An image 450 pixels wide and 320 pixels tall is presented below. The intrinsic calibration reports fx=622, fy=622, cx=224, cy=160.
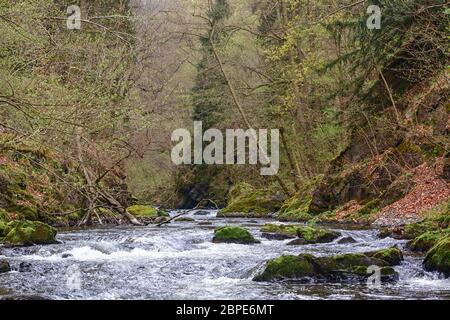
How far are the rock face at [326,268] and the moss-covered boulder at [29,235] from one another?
591cm

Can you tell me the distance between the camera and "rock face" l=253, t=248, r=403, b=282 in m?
9.52

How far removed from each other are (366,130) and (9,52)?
14.7 metres

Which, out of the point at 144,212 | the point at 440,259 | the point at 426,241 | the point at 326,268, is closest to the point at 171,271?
the point at 326,268

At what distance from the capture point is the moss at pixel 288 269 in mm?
9609

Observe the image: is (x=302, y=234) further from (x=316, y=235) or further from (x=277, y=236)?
(x=277, y=236)

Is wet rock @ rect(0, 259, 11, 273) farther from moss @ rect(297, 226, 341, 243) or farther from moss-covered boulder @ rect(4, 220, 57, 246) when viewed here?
moss @ rect(297, 226, 341, 243)

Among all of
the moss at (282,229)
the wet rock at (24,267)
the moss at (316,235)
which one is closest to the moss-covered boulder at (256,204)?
the moss at (282,229)

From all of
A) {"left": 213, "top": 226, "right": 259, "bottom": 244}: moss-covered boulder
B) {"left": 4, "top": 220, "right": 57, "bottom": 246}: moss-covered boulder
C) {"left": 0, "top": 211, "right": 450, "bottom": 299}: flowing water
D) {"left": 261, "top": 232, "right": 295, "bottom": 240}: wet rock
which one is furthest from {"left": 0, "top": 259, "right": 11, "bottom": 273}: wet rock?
{"left": 261, "top": 232, "right": 295, "bottom": 240}: wet rock

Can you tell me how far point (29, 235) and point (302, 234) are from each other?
19.9 ft

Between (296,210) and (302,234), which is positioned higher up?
(296,210)

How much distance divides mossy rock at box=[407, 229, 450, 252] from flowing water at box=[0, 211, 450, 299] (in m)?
0.52

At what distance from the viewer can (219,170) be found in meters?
39.0

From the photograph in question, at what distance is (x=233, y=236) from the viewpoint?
14492mm
